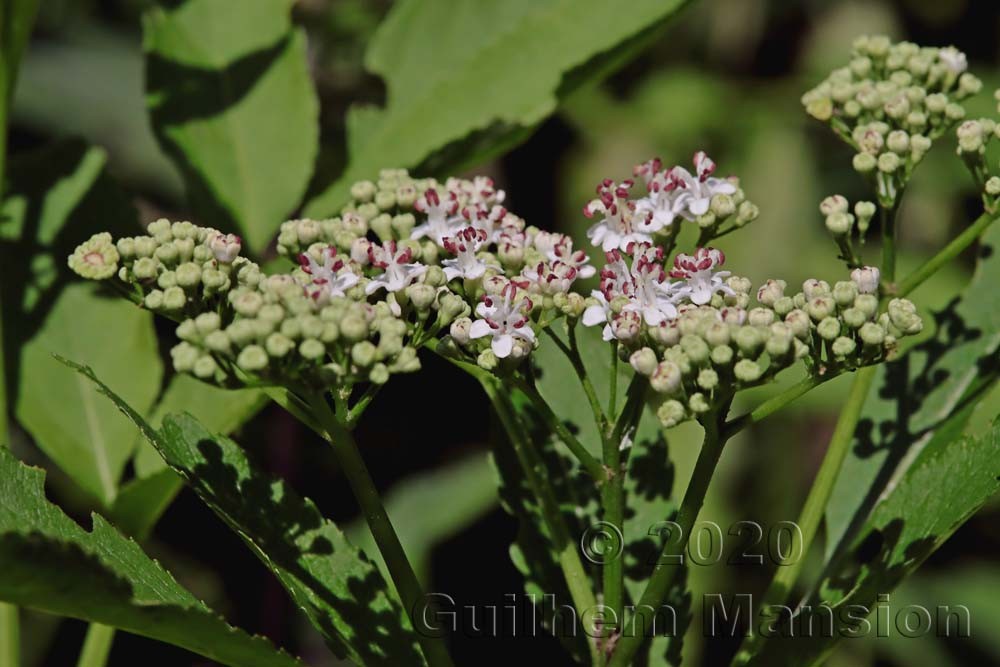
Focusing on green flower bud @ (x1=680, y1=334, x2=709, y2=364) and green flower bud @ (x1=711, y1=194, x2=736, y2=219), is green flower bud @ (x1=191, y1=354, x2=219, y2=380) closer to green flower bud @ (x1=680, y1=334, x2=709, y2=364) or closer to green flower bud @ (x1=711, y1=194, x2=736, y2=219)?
green flower bud @ (x1=680, y1=334, x2=709, y2=364)

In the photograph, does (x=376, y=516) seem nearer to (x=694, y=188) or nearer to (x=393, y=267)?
(x=393, y=267)

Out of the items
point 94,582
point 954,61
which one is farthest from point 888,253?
point 94,582

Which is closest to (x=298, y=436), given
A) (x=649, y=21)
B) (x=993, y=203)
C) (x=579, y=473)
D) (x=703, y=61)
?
(x=579, y=473)

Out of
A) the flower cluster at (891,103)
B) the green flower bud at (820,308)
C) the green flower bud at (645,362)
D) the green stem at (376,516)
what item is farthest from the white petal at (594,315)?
the flower cluster at (891,103)

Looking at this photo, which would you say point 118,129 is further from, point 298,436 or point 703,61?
point 703,61

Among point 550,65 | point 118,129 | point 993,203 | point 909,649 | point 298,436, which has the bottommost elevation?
point 909,649

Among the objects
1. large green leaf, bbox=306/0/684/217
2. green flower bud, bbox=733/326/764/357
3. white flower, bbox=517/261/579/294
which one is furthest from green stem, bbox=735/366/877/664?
large green leaf, bbox=306/0/684/217
